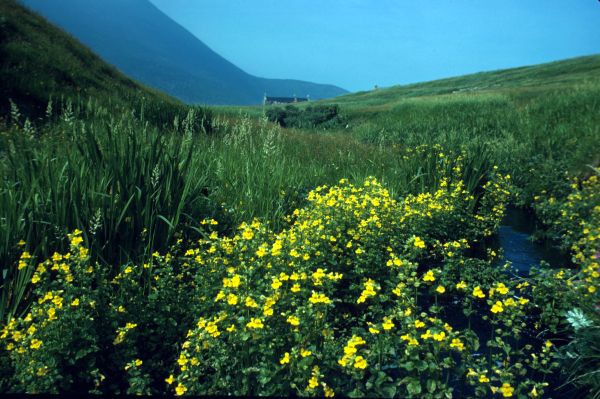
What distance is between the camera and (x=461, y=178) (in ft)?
Result: 29.9

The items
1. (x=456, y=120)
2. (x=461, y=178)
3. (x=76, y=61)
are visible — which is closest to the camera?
(x=461, y=178)

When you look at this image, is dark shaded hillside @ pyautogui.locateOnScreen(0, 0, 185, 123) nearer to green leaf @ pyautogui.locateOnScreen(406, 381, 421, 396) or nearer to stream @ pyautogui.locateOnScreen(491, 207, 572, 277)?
stream @ pyautogui.locateOnScreen(491, 207, 572, 277)

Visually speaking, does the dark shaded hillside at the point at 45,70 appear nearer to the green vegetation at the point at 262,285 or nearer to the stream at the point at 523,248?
the green vegetation at the point at 262,285

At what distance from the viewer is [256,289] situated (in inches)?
149

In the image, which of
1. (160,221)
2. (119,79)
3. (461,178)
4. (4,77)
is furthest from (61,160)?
(119,79)

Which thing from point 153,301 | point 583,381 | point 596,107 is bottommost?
point 583,381

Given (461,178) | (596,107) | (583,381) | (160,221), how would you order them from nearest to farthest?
(583,381) → (160,221) → (461,178) → (596,107)

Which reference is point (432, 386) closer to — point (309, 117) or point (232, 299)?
point (232, 299)

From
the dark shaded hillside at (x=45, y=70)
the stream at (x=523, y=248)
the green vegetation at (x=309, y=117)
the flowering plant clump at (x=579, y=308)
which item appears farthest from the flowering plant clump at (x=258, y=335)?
the green vegetation at (x=309, y=117)

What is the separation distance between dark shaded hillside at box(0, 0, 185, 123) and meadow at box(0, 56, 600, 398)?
20.4 ft

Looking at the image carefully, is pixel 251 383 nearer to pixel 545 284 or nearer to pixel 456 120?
pixel 545 284

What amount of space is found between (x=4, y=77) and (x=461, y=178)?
44.6 ft

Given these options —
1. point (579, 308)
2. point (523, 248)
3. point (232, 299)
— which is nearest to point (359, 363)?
point (232, 299)

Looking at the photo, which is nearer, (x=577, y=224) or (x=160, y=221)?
(x=160, y=221)
